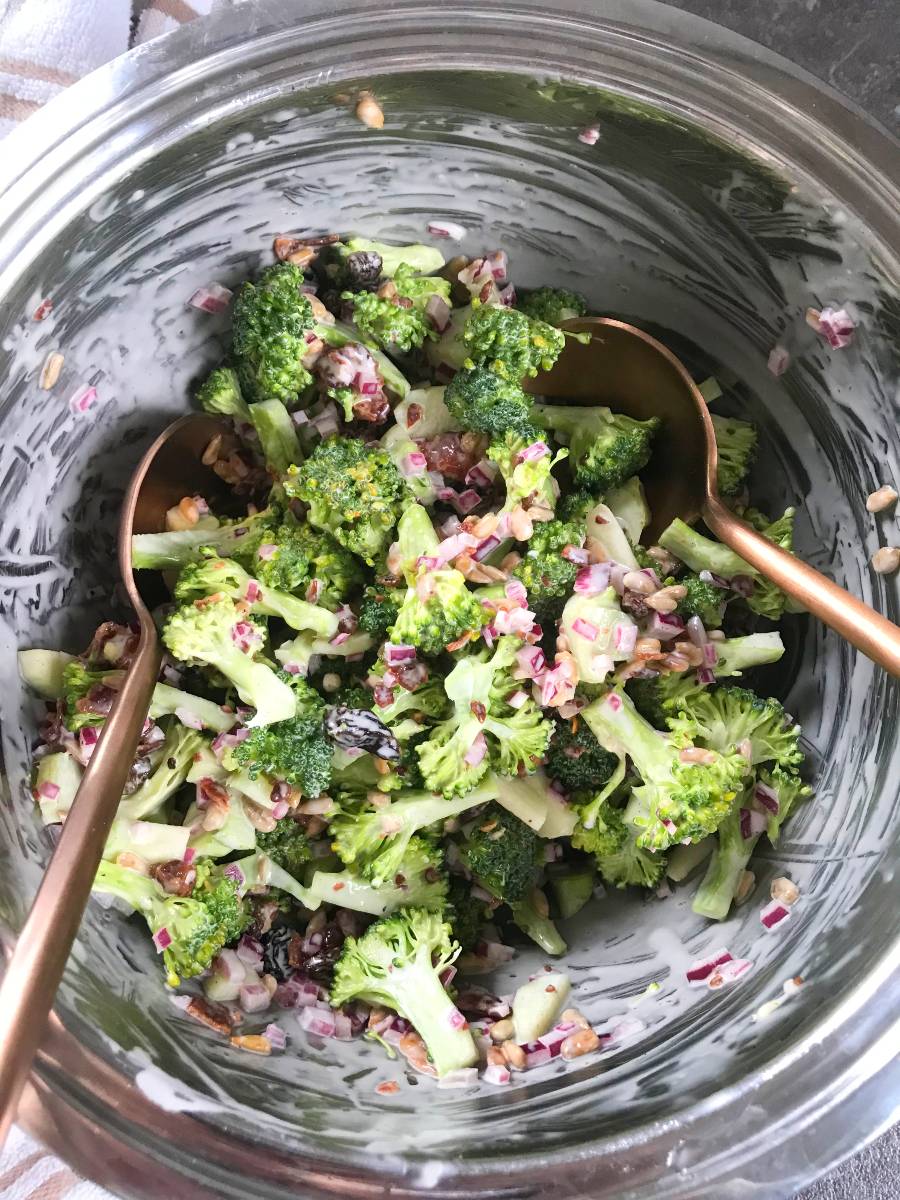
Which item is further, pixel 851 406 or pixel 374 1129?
pixel 851 406

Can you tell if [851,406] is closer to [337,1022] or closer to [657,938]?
[657,938]

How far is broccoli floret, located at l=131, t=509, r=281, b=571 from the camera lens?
68.7 inches

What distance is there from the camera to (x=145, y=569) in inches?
70.8

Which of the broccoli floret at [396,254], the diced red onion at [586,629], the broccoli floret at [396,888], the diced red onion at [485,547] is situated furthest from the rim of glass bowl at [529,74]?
the diced red onion at [485,547]

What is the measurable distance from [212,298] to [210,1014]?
133cm

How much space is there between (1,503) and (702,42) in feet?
4.64

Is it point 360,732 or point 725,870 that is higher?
point 360,732

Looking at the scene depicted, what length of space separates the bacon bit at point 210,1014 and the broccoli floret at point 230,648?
20.5 inches

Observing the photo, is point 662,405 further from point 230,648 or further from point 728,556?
point 230,648

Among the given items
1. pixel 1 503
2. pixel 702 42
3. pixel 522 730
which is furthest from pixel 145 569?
pixel 702 42

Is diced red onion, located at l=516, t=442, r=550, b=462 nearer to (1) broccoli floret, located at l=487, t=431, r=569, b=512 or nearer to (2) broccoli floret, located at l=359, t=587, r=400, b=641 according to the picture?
(1) broccoli floret, located at l=487, t=431, r=569, b=512

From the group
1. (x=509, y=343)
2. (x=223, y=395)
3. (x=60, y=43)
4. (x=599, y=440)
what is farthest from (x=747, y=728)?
(x=60, y=43)

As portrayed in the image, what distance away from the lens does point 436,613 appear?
163 cm

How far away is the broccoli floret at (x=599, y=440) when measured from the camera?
1815 millimetres
